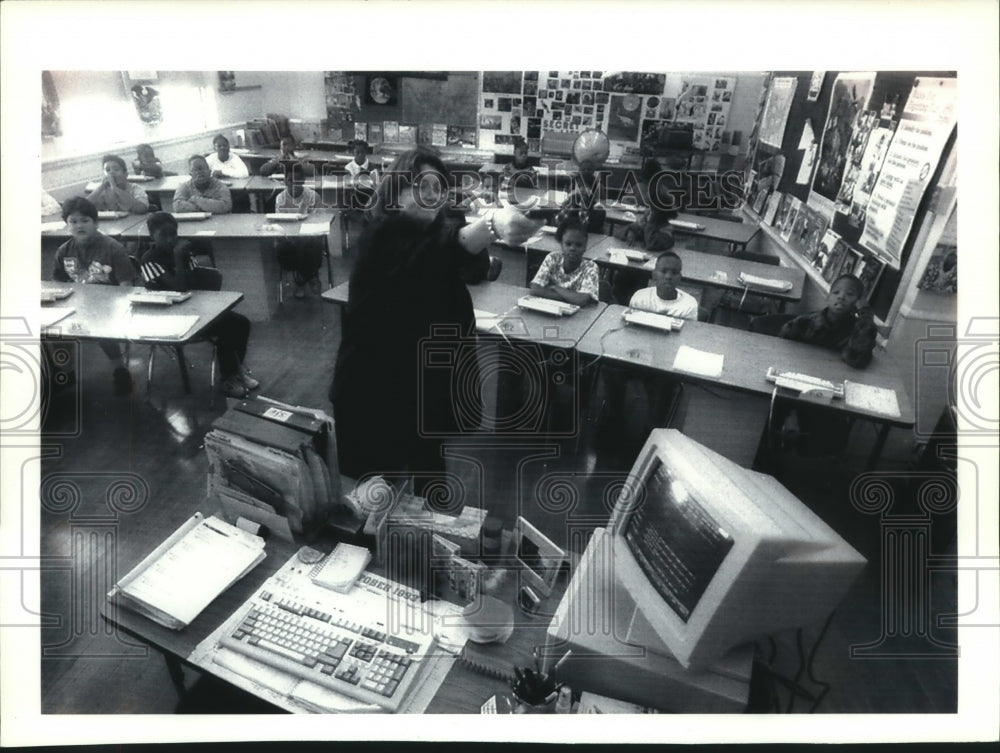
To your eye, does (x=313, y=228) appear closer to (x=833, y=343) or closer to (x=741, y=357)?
(x=741, y=357)

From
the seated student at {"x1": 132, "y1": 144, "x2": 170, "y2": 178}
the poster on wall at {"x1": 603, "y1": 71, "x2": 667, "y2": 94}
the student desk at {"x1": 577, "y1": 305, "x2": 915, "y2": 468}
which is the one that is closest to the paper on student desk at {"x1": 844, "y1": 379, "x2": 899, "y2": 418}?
the student desk at {"x1": 577, "y1": 305, "x2": 915, "y2": 468}

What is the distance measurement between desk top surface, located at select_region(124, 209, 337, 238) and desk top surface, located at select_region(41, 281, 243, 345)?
39.6 inches

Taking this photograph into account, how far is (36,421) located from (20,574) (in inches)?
14.6

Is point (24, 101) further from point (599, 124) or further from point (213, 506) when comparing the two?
point (599, 124)

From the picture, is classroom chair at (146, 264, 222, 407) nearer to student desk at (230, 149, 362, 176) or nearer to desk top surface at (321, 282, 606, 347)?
desk top surface at (321, 282, 606, 347)

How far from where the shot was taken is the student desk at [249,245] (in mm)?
4012

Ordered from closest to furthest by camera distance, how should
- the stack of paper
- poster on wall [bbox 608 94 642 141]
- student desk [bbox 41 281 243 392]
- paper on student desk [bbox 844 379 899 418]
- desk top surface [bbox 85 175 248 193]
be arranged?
1. the stack of paper
2. paper on student desk [bbox 844 379 899 418]
3. student desk [bbox 41 281 243 392]
4. desk top surface [bbox 85 175 248 193]
5. poster on wall [bbox 608 94 642 141]

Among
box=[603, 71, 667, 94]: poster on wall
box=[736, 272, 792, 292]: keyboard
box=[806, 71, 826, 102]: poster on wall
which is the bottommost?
box=[736, 272, 792, 292]: keyboard

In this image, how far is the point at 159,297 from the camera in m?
2.88

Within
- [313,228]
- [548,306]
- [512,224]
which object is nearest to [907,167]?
[548,306]

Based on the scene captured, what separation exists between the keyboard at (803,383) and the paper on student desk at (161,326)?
2.79 metres

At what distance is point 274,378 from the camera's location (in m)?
3.58

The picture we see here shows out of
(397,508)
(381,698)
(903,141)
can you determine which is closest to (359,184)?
(903,141)

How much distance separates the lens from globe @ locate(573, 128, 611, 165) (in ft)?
18.6
